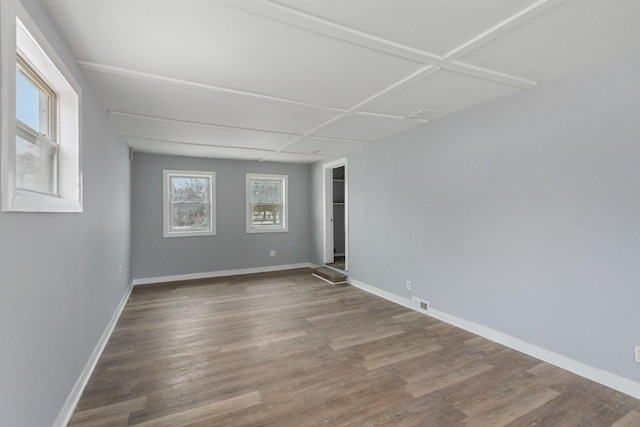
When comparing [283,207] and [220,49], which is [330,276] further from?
[220,49]

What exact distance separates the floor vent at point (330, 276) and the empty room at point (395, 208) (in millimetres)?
1135

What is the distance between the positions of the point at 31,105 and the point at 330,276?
454cm

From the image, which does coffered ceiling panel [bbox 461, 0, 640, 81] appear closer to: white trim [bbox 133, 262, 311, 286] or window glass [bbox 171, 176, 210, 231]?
window glass [bbox 171, 176, 210, 231]

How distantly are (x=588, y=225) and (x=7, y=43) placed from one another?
3645mm

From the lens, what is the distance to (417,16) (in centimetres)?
167

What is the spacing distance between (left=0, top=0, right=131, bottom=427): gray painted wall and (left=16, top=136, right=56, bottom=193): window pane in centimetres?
19

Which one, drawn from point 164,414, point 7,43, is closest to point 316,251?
point 164,414

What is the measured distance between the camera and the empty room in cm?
161

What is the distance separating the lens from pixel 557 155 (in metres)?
2.49

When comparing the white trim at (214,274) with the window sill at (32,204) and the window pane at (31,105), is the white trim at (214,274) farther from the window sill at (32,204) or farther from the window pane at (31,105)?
the window pane at (31,105)

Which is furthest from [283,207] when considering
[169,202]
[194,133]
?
[194,133]

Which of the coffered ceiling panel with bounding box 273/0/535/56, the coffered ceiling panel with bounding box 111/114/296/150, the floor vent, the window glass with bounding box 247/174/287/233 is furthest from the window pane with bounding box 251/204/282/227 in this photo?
the coffered ceiling panel with bounding box 273/0/535/56

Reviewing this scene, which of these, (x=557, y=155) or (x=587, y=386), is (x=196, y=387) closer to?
(x=587, y=386)

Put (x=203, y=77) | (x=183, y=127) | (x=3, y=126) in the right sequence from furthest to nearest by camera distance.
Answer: (x=183, y=127) < (x=203, y=77) < (x=3, y=126)
